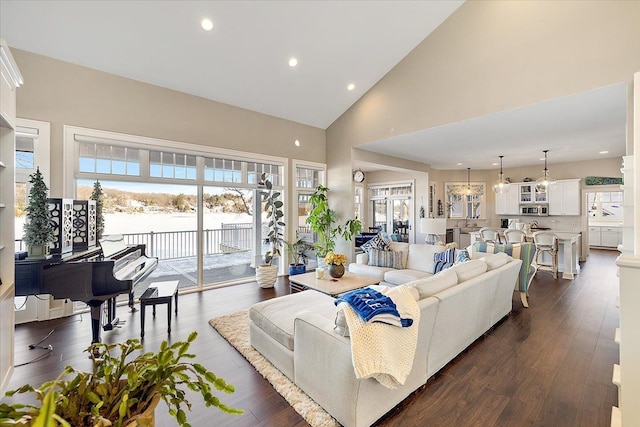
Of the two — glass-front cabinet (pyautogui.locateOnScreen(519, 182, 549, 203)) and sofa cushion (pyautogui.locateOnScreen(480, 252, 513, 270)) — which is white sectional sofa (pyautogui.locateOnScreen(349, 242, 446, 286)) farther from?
glass-front cabinet (pyautogui.locateOnScreen(519, 182, 549, 203))

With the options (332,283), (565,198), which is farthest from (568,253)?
(332,283)

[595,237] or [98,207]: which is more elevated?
[98,207]

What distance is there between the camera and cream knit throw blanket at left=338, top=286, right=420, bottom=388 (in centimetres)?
166

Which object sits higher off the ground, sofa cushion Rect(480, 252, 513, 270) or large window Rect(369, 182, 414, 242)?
large window Rect(369, 182, 414, 242)

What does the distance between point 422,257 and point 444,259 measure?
0.47 m

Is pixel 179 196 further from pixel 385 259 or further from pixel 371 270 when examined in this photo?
pixel 385 259

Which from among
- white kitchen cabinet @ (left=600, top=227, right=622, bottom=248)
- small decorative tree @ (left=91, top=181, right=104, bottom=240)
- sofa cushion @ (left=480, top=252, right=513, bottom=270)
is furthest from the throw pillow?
white kitchen cabinet @ (left=600, top=227, right=622, bottom=248)

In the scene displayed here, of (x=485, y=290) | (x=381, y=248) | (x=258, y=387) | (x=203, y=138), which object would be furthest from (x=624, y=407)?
(x=203, y=138)

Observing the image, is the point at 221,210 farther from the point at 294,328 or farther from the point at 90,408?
the point at 90,408

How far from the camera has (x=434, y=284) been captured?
2.31 metres

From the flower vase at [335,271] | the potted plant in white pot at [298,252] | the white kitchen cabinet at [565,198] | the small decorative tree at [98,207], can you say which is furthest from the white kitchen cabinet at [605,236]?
the small decorative tree at [98,207]

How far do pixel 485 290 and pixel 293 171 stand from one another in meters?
4.23

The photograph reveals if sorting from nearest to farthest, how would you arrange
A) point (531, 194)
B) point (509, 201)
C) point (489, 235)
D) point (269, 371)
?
point (269, 371) < point (489, 235) < point (531, 194) < point (509, 201)

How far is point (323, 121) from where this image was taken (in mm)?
6293
